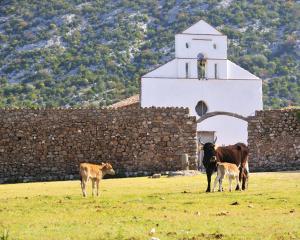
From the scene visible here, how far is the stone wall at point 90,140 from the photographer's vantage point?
105ft

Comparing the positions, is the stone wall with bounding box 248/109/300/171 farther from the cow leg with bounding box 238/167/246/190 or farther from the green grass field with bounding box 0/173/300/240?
the cow leg with bounding box 238/167/246/190

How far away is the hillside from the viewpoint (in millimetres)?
76438

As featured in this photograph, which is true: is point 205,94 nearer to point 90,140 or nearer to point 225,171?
point 90,140

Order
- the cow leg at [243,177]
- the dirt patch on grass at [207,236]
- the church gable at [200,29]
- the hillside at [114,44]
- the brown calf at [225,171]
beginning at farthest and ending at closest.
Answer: the hillside at [114,44]
the church gable at [200,29]
the cow leg at [243,177]
the brown calf at [225,171]
the dirt patch on grass at [207,236]

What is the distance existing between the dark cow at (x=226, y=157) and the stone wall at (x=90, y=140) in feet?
36.1

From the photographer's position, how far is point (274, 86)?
73.8 meters

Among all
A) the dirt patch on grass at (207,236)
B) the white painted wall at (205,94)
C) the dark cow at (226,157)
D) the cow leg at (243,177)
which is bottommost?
the dirt patch on grass at (207,236)

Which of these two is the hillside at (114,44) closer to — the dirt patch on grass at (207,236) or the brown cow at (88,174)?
the brown cow at (88,174)

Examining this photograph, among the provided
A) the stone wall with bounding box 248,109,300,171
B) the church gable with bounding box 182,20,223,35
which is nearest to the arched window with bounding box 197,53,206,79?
the church gable with bounding box 182,20,223,35

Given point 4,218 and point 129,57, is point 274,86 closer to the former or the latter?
point 129,57

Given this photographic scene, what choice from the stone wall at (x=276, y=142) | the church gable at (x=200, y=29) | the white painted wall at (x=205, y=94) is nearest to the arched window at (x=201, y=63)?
the white painted wall at (x=205, y=94)

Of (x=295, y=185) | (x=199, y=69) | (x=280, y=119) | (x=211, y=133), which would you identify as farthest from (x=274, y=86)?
(x=295, y=185)

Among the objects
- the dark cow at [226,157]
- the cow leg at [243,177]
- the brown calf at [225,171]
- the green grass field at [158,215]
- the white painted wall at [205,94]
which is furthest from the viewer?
the white painted wall at [205,94]

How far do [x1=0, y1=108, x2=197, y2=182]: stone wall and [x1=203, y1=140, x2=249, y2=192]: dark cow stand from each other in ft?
36.1
